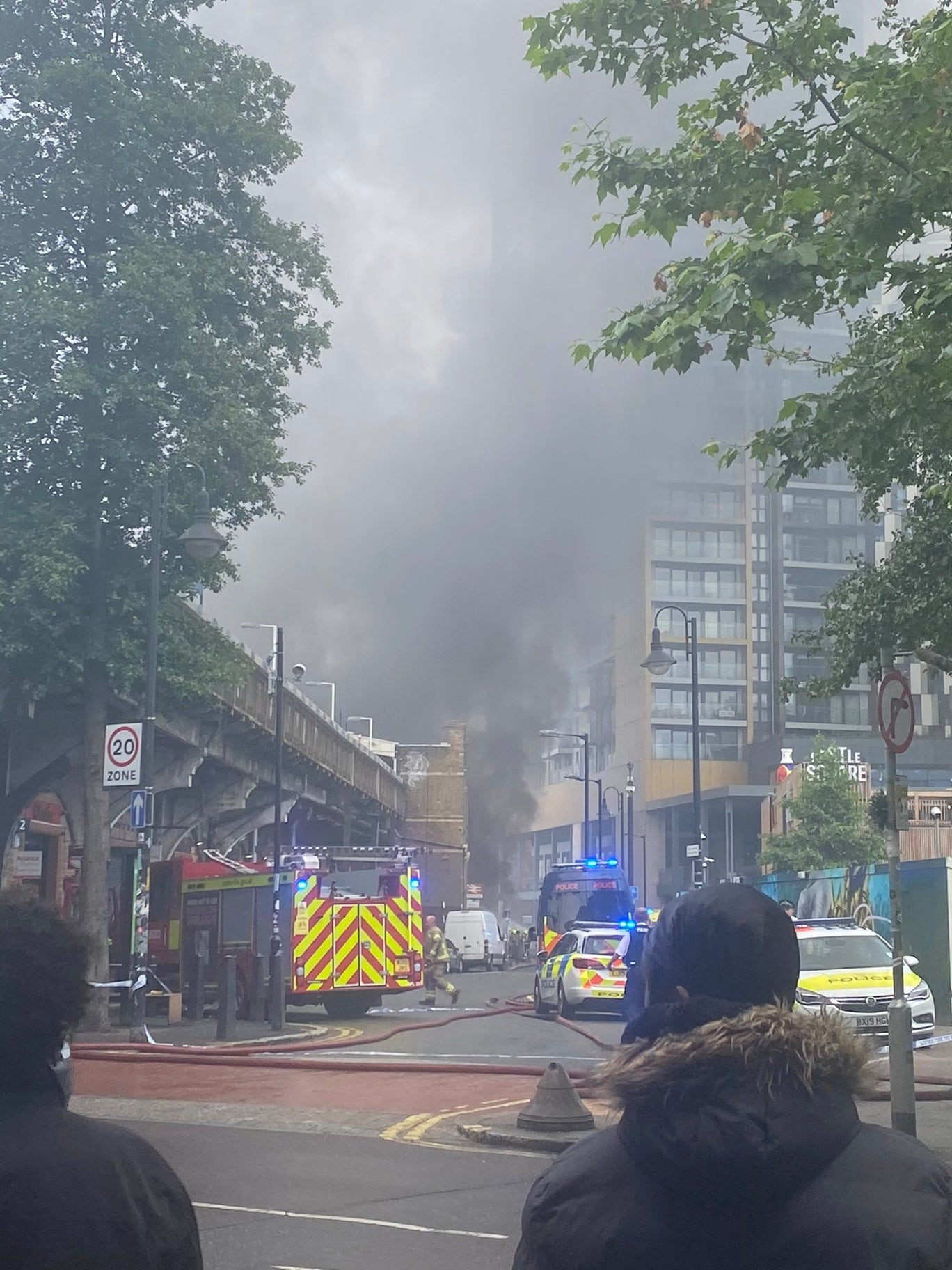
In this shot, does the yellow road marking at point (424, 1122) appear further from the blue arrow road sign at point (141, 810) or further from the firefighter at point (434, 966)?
the firefighter at point (434, 966)

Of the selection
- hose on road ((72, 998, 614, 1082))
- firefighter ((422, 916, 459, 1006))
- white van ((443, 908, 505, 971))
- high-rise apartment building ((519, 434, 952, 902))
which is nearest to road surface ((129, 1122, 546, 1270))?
hose on road ((72, 998, 614, 1082))

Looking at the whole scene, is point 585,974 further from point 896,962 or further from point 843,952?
point 896,962

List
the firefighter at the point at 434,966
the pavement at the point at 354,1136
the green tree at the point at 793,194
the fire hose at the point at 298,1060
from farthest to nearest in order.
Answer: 1. the firefighter at the point at 434,966
2. the fire hose at the point at 298,1060
3. the green tree at the point at 793,194
4. the pavement at the point at 354,1136

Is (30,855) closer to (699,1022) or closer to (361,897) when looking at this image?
(361,897)

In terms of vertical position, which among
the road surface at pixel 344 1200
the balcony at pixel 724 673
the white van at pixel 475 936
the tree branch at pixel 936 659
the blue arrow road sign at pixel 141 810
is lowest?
the white van at pixel 475 936

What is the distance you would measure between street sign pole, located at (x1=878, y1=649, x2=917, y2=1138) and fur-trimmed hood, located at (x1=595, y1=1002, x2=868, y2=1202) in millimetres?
7728

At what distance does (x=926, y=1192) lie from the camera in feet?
6.10

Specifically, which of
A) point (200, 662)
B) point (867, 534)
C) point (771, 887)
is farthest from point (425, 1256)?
point (867, 534)

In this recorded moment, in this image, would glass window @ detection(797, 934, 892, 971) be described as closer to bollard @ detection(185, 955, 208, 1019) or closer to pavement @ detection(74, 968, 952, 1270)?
pavement @ detection(74, 968, 952, 1270)

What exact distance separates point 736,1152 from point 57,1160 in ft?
3.72

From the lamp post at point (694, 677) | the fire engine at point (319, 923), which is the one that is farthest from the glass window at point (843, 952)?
the lamp post at point (694, 677)

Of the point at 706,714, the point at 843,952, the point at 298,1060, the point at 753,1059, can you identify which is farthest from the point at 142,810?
the point at 706,714

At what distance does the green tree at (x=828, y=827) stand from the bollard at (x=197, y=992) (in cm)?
3167

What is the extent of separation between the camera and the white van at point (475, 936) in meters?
49.7
